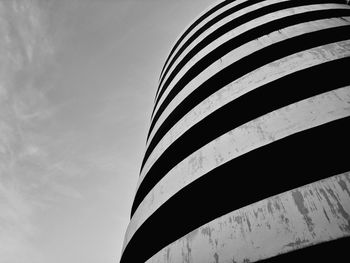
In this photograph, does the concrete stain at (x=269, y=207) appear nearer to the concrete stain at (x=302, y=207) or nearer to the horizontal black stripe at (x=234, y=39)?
the concrete stain at (x=302, y=207)

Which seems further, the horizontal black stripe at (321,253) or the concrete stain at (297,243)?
the concrete stain at (297,243)

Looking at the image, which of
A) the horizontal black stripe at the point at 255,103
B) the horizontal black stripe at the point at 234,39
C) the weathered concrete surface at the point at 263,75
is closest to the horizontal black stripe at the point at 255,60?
the weathered concrete surface at the point at 263,75

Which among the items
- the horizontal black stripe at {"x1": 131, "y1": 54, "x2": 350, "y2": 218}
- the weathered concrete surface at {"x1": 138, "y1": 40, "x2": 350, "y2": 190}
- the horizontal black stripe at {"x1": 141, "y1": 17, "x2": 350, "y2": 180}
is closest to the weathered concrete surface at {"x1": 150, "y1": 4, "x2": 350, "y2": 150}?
the horizontal black stripe at {"x1": 141, "y1": 17, "x2": 350, "y2": 180}

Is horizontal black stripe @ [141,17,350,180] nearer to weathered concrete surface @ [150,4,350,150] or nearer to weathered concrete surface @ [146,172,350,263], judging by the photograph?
weathered concrete surface @ [150,4,350,150]

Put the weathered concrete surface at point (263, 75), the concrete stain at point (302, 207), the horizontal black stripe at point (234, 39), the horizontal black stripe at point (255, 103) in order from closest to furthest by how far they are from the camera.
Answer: the concrete stain at point (302, 207), the weathered concrete surface at point (263, 75), the horizontal black stripe at point (255, 103), the horizontal black stripe at point (234, 39)

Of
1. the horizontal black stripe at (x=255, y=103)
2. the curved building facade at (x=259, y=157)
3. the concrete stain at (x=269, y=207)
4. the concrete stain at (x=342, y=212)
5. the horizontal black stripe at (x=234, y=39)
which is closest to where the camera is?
the concrete stain at (x=342, y=212)

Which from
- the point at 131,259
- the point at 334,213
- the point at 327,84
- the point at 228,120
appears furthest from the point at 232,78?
the point at 131,259

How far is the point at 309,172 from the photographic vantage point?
19.1ft

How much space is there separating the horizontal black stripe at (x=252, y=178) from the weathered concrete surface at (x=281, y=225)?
1332mm

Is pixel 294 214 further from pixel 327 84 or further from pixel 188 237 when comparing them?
pixel 327 84

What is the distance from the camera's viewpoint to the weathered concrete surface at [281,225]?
349 cm

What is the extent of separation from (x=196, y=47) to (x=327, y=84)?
267 inches

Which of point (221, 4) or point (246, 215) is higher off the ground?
point (221, 4)

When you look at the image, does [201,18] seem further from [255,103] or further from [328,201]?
[328,201]
